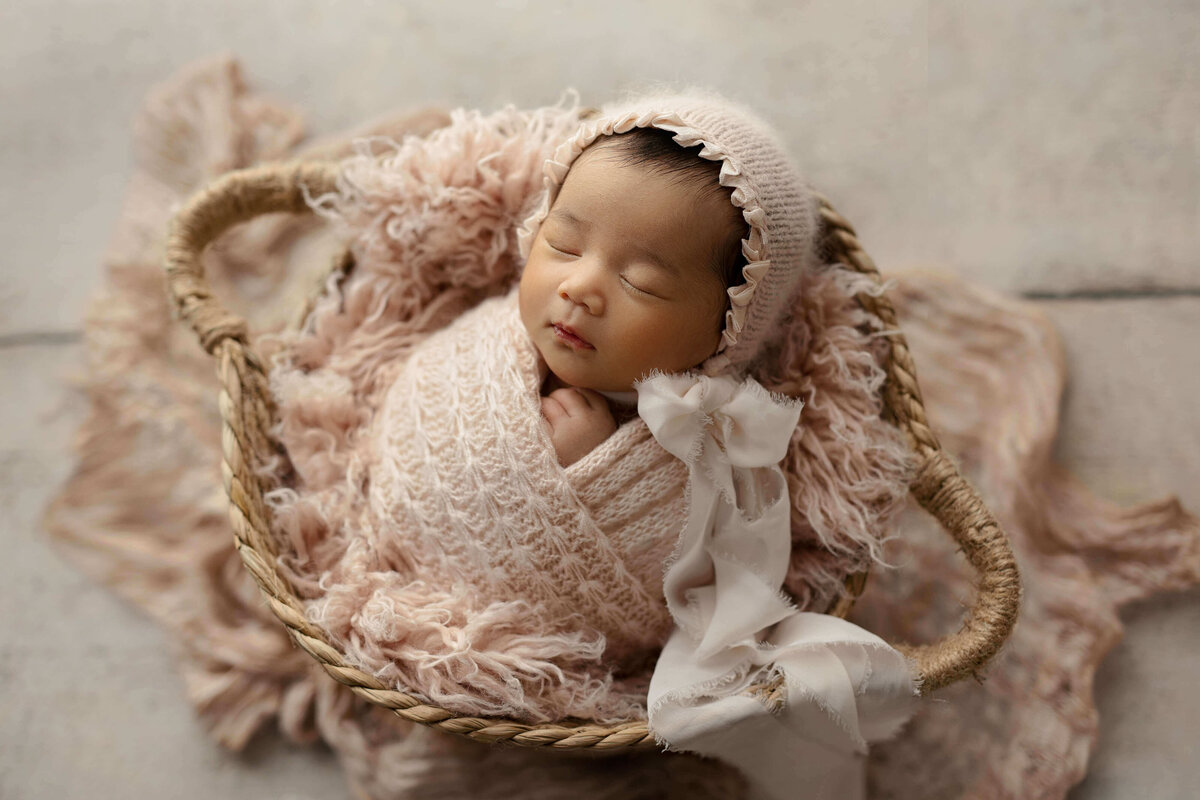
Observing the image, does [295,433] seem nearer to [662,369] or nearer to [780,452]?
[662,369]

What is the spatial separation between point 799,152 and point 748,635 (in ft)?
3.20

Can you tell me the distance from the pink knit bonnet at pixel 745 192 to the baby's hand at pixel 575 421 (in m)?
0.14

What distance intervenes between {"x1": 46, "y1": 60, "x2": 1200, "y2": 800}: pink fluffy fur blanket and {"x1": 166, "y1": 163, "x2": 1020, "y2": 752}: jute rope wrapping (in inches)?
1.5

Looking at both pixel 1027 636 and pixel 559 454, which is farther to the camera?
pixel 1027 636

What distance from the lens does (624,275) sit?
1.01m

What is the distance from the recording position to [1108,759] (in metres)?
1.30

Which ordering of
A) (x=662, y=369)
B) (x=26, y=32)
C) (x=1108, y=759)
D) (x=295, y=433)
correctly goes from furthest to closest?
1. (x=26, y=32)
2. (x=1108, y=759)
3. (x=295, y=433)
4. (x=662, y=369)

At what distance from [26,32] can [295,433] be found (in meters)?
1.16

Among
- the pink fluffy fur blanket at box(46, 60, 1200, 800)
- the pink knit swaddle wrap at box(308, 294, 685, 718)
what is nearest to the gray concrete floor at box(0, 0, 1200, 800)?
the pink fluffy fur blanket at box(46, 60, 1200, 800)

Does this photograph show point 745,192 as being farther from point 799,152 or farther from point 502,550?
point 799,152

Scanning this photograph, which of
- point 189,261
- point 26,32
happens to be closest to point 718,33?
point 189,261

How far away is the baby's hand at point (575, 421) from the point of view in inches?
41.9

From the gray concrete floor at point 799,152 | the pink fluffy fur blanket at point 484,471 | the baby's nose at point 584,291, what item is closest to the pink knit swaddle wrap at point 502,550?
the pink fluffy fur blanket at point 484,471

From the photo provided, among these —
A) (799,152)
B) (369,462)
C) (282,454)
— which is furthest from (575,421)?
(799,152)
